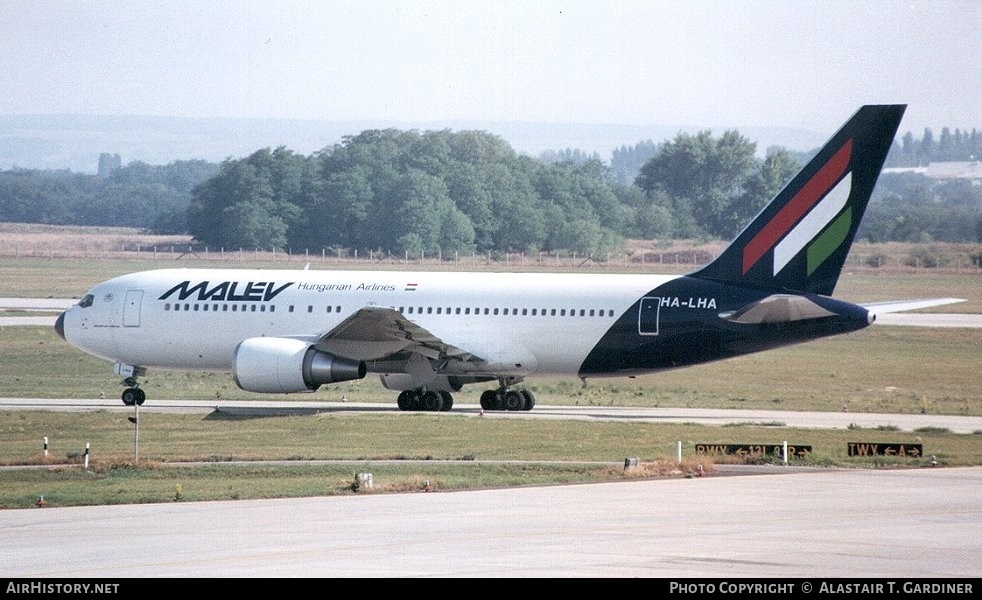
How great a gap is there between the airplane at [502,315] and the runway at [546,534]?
12.7 metres

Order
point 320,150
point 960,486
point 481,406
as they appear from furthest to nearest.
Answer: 1. point 320,150
2. point 481,406
3. point 960,486

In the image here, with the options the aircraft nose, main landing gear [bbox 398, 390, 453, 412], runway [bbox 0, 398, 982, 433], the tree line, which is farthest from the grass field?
the tree line

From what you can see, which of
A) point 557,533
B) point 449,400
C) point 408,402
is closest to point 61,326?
point 408,402

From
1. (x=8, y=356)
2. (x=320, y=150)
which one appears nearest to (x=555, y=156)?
(x=320, y=150)

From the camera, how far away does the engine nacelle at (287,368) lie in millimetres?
43688

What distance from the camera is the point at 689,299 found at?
141 ft

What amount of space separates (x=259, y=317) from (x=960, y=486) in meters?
23.3

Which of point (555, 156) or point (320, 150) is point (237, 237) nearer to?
point (320, 150)

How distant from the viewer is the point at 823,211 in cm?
4162

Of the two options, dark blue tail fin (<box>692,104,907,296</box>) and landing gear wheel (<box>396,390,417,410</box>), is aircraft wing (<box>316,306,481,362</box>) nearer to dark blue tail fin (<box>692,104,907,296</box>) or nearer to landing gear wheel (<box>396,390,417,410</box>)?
landing gear wheel (<box>396,390,417,410</box>)

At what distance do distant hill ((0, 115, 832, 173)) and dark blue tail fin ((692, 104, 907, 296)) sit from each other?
3154 centimetres

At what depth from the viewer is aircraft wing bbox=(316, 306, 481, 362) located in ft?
142

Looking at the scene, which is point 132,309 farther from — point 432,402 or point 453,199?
point 453,199

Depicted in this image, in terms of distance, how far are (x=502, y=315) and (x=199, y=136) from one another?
95.0 meters
